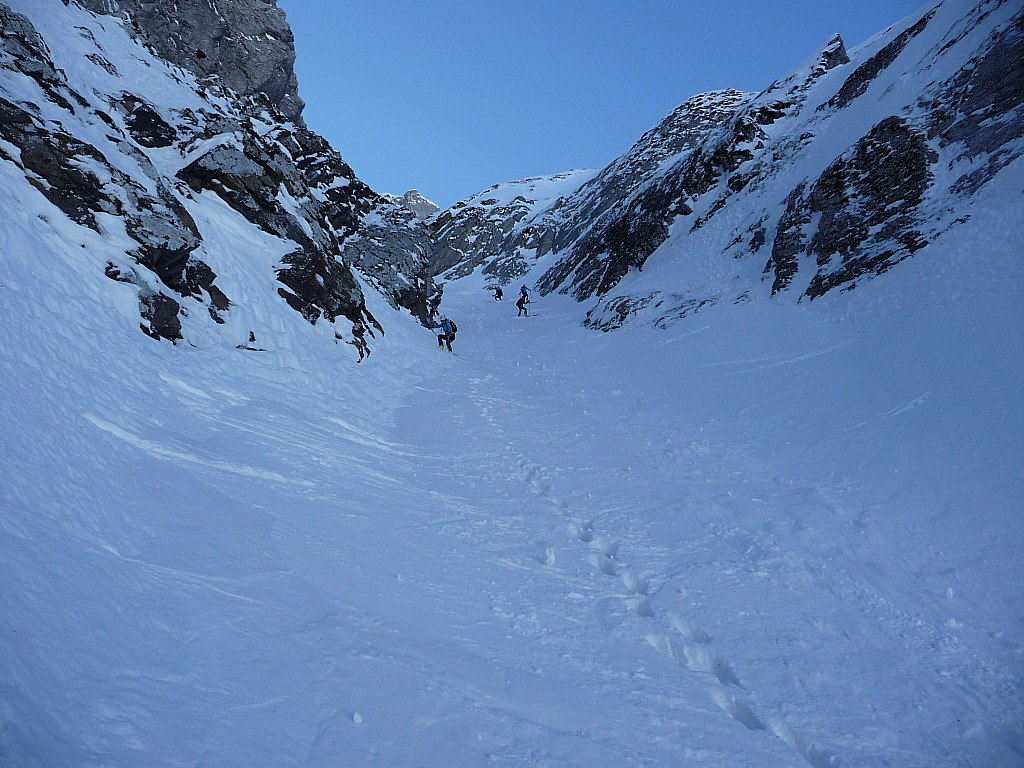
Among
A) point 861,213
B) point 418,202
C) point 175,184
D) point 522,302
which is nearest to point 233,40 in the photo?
point 522,302

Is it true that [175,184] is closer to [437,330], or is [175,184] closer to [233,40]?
[437,330]

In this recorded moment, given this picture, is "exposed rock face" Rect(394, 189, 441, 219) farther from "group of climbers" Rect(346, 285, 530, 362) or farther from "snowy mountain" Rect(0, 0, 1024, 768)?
"snowy mountain" Rect(0, 0, 1024, 768)

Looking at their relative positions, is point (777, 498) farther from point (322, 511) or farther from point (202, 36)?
point (202, 36)

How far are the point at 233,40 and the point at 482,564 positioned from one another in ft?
169

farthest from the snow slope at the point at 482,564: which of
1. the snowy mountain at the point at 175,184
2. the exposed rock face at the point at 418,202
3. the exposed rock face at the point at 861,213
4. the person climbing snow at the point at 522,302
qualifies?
the exposed rock face at the point at 418,202

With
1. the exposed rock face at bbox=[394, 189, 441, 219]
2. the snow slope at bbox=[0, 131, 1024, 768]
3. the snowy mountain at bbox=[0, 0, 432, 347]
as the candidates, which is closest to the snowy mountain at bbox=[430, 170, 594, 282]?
the snowy mountain at bbox=[0, 0, 432, 347]

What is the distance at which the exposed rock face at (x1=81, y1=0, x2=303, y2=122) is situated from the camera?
36.0m

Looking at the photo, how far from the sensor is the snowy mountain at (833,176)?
1697 cm

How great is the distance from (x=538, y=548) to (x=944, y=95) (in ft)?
82.2

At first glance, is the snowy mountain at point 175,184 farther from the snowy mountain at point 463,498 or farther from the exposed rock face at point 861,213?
the exposed rock face at point 861,213

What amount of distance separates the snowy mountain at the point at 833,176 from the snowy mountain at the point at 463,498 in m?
0.37

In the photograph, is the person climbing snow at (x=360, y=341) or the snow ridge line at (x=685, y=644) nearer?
the snow ridge line at (x=685, y=644)

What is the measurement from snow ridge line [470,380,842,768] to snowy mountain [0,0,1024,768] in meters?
0.03

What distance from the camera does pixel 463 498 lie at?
7656mm
